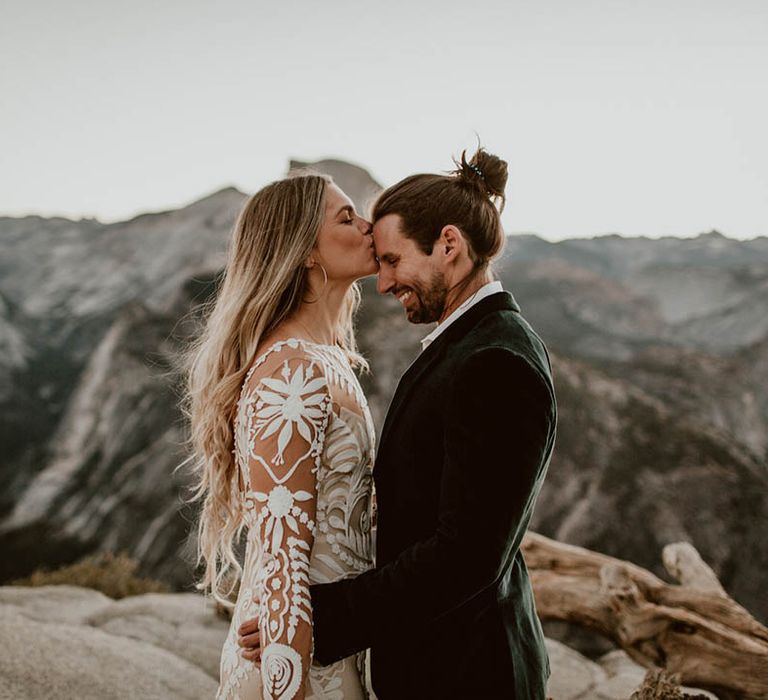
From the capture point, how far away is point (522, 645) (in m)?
2.10

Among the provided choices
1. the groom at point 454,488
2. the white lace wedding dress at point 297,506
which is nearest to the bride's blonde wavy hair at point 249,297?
the white lace wedding dress at point 297,506

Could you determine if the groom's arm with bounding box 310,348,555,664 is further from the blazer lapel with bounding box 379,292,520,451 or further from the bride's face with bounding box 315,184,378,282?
the bride's face with bounding box 315,184,378,282

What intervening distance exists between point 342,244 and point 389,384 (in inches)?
414

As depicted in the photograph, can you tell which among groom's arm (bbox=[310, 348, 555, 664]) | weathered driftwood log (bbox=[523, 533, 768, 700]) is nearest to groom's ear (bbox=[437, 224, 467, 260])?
groom's arm (bbox=[310, 348, 555, 664])

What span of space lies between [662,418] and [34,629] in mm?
10911

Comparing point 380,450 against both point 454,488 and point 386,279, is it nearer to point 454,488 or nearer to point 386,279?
point 454,488

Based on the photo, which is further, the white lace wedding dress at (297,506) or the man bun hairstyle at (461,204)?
the man bun hairstyle at (461,204)

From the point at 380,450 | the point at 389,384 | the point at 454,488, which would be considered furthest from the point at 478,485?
the point at 389,384

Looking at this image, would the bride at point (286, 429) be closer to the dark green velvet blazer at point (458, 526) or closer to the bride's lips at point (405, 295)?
the dark green velvet blazer at point (458, 526)

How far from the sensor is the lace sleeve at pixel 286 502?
2.00m

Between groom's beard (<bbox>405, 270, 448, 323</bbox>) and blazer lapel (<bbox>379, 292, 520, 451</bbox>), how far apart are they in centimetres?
20

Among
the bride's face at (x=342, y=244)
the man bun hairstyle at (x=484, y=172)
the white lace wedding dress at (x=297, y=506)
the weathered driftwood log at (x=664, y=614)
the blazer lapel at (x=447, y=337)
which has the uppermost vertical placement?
the man bun hairstyle at (x=484, y=172)

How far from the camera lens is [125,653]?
18.7 ft

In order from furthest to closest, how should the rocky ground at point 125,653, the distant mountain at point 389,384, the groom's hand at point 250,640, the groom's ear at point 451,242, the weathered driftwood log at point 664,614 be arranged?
the distant mountain at point 389,384 < the rocky ground at point 125,653 < the weathered driftwood log at point 664,614 < the groom's ear at point 451,242 < the groom's hand at point 250,640
